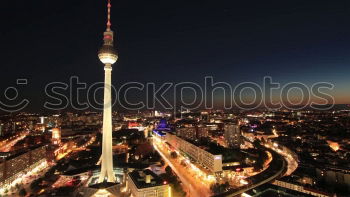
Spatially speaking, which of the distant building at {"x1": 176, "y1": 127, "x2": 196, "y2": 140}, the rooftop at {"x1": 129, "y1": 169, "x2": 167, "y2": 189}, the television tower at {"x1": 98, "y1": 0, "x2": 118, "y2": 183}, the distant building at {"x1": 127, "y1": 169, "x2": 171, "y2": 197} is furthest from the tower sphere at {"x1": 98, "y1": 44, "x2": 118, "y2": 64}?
the distant building at {"x1": 176, "y1": 127, "x2": 196, "y2": 140}

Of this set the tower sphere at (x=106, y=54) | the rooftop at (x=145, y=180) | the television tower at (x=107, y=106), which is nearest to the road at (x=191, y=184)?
the rooftop at (x=145, y=180)

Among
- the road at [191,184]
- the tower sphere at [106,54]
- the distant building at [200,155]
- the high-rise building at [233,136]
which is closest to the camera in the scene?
the road at [191,184]

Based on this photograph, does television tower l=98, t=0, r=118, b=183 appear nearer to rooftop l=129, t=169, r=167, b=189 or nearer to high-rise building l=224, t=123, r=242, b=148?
rooftop l=129, t=169, r=167, b=189

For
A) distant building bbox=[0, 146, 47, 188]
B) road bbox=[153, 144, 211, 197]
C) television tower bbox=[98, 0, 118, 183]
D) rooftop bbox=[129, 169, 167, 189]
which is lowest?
road bbox=[153, 144, 211, 197]

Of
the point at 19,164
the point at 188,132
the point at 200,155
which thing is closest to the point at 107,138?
the point at 200,155

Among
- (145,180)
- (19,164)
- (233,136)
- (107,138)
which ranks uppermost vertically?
(107,138)

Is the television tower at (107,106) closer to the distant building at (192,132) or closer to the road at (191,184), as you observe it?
the road at (191,184)

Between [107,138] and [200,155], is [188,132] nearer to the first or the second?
[200,155]

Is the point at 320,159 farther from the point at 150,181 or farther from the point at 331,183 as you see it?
the point at 150,181
